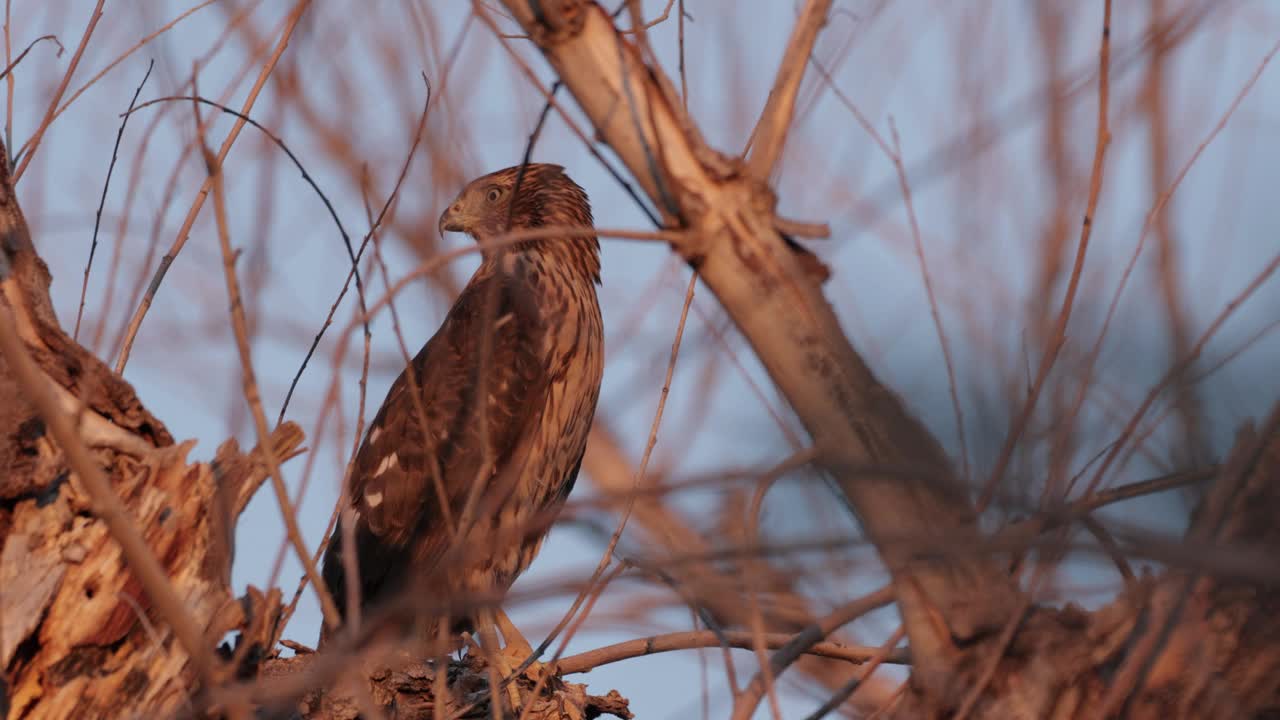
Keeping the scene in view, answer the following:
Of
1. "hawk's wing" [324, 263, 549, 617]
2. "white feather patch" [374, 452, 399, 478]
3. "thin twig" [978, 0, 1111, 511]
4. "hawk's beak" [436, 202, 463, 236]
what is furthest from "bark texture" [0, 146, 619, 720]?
"hawk's beak" [436, 202, 463, 236]

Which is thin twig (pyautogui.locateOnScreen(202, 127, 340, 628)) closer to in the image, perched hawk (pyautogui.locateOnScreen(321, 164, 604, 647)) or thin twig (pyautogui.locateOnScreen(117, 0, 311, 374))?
thin twig (pyautogui.locateOnScreen(117, 0, 311, 374))

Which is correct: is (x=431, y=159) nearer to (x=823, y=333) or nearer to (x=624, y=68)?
(x=624, y=68)

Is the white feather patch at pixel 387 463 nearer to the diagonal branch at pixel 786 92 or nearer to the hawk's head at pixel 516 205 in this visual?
the hawk's head at pixel 516 205

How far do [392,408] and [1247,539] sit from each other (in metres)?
3.46

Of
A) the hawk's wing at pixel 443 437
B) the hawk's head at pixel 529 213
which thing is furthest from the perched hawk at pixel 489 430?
the hawk's head at pixel 529 213

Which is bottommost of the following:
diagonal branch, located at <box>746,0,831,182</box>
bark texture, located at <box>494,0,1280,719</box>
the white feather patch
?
bark texture, located at <box>494,0,1280,719</box>

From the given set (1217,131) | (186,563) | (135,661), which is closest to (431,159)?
(186,563)

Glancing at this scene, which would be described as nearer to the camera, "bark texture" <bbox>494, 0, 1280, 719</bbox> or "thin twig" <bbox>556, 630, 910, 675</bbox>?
"bark texture" <bbox>494, 0, 1280, 719</bbox>

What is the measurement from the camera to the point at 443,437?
14.5ft

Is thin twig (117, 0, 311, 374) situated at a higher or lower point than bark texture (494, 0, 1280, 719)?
higher

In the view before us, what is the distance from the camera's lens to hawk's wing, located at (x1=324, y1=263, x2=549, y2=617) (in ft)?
14.3

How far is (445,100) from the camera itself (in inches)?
87.6

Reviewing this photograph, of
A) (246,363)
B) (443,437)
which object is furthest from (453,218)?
(246,363)

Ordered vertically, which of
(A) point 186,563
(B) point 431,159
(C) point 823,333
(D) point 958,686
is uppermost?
(B) point 431,159
